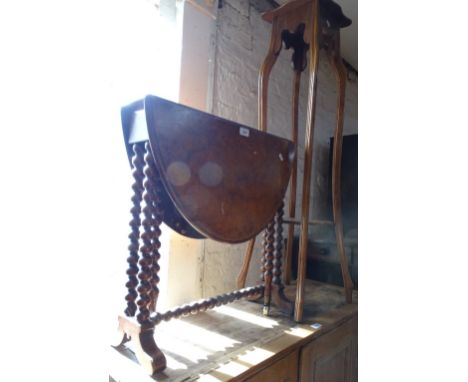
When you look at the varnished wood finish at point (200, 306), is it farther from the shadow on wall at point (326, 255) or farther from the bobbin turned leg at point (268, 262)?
the shadow on wall at point (326, 255)

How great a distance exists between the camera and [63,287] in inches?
42.9

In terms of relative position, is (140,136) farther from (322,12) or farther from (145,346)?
(322,12)

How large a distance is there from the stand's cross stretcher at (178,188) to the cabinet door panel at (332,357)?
41 cm

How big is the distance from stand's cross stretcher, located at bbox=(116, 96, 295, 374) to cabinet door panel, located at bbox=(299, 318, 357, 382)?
0.41 meters

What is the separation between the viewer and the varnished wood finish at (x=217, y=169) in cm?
90

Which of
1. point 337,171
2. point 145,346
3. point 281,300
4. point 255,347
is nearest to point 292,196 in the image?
point 337,171

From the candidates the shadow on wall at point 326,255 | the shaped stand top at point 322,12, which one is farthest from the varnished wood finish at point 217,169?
the shadow on wall at point 326,255

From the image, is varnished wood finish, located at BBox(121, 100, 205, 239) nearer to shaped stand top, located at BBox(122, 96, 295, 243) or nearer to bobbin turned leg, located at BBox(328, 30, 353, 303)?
shaped stand top, located at BBox(122, 96, 295, 243)

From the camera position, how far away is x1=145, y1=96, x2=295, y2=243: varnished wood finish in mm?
900

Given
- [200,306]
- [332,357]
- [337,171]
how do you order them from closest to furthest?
[200,306]
[332,357]
[337,171]

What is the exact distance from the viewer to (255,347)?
41.1 inches

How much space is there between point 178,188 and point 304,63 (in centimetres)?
131
